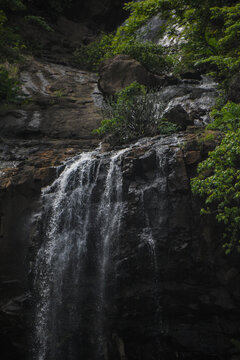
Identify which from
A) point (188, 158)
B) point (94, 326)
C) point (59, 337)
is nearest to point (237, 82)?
point (188, 158)

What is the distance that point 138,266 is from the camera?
6.05 meters

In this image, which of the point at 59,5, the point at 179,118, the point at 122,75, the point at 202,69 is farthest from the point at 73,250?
the point at 59,5

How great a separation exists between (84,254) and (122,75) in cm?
792

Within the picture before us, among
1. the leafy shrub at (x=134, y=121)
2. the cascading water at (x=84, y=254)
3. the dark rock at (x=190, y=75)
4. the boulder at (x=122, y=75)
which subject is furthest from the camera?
the dark rock at (x=190, y=75)

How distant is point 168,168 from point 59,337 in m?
4.01

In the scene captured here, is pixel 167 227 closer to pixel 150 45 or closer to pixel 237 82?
pixel 237 82

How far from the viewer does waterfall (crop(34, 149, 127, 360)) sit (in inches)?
243

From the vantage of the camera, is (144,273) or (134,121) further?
(134,121)

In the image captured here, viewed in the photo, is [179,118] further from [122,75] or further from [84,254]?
[84,254]

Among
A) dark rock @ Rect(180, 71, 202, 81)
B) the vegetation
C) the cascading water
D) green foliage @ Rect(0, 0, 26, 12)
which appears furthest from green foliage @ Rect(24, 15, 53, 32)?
the cascading water

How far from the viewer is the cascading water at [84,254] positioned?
609cm

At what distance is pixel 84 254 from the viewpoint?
21.4 feet

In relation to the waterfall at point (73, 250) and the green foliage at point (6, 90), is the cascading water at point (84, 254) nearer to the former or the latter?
the waterfall at point (73, 250)

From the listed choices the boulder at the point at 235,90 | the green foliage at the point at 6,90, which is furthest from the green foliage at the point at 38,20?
the boulder at the point at 235,90
